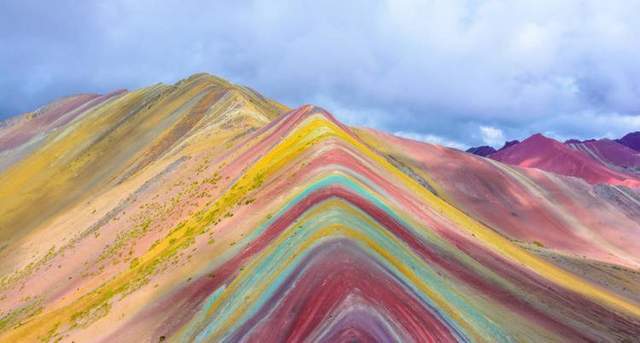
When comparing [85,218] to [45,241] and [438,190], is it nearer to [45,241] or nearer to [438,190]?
[45,241]

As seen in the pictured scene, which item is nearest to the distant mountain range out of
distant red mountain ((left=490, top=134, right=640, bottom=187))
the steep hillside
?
distant red mountain ((left=490, top=134, right=640, bottom=187))

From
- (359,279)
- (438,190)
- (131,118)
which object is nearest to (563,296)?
(359,279)

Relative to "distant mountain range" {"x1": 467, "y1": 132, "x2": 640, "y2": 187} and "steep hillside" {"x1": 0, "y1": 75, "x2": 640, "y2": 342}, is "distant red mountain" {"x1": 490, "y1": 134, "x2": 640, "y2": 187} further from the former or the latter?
"steep hillside" {"x1": 0, "y1": 75, "x2": 640, "y2": 342}

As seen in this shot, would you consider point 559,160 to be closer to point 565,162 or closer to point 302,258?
point 565,162

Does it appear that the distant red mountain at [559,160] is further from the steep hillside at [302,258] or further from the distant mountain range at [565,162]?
the steep hillside at [302,258]

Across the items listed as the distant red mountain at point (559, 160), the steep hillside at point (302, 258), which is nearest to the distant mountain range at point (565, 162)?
the distant red mountain at point (559, 160)

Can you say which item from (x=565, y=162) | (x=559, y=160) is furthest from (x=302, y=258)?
(x=559, y=160)
